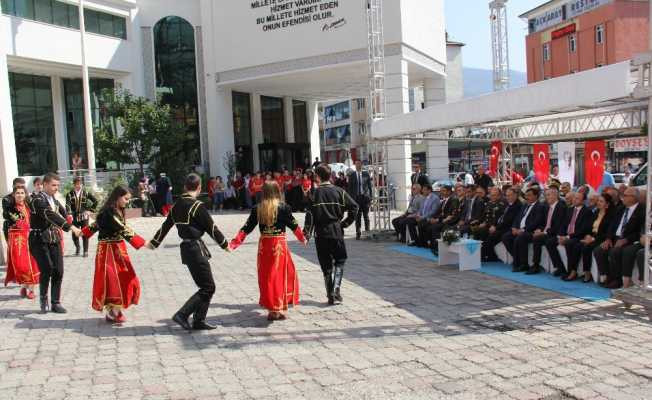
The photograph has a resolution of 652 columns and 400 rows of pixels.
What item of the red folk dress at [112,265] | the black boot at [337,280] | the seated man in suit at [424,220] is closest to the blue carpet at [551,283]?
the seated man in suit at [424,220]

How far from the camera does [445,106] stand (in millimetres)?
10023

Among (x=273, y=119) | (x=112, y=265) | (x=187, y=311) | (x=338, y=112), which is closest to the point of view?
(x=187, y=311)

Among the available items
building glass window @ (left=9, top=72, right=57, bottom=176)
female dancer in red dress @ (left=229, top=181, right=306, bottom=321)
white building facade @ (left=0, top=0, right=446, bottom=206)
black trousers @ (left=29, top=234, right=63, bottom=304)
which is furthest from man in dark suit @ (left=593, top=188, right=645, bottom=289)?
building glass window @ (left=9, top=72, right=57, bottom=176)

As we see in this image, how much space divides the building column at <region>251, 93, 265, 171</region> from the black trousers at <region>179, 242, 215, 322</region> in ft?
71.1

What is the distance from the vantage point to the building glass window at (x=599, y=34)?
45.1 metres

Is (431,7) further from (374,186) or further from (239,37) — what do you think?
(374,186)

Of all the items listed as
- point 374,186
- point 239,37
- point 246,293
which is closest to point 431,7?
point 239,37

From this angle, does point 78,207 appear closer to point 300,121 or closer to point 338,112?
point 300,121

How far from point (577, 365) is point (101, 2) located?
80.1 ft

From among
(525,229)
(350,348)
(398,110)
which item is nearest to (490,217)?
(525,229)

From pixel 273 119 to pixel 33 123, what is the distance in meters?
10.7

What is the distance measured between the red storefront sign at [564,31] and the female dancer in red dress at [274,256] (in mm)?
48670

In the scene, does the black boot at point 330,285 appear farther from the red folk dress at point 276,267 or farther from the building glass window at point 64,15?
the building glass window at point 64,15

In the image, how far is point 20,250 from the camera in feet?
27.6
